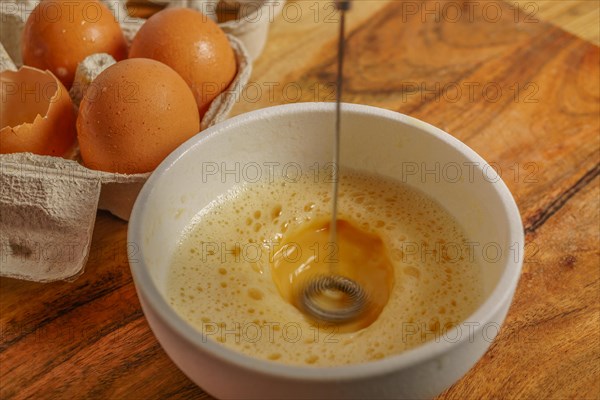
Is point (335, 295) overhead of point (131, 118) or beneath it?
beneath

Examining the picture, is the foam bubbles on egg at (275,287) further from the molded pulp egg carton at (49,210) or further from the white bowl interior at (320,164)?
the molded pulp egg carton at (49,210)

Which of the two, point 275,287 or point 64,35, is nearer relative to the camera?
point 275,287

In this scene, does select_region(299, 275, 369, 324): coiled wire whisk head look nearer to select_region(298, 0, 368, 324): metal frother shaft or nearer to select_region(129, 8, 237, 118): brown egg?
select_region(298, 0, 368, 324): metal frother shaft

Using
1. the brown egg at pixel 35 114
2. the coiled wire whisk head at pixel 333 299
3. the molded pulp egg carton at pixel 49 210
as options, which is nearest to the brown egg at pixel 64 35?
the brown egg at pixel 35 114

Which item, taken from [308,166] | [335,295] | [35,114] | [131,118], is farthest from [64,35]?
[335,295]

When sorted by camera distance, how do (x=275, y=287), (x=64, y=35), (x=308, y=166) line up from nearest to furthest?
(x=275, y=287) → (x=308, y=166) → (x=64, y=35)

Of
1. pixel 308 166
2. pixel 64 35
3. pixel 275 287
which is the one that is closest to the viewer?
pixel 275 287

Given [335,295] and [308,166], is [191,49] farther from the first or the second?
[335,295]
